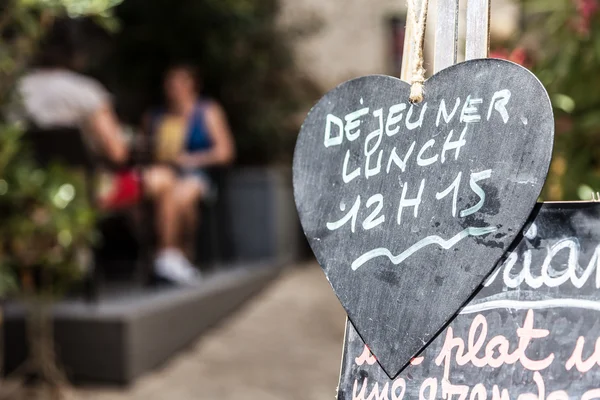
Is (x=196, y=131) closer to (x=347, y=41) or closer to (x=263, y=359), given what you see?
(x=263, y=359)

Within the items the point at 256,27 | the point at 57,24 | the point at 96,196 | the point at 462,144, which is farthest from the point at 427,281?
the point at 256,27

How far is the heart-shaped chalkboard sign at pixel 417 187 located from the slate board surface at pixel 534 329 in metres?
0.02

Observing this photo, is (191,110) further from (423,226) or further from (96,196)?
(423,226)

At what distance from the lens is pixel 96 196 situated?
3.09 m

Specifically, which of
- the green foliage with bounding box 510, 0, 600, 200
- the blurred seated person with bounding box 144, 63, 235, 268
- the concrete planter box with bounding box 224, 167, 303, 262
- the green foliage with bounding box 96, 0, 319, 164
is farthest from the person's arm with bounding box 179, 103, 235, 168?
the green foliage with bounding box 510, 0, 600, 200

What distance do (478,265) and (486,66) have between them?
23 centimetres

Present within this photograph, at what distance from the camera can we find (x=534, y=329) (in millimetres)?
854

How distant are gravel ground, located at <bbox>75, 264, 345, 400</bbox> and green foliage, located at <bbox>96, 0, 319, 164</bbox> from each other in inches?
59.9

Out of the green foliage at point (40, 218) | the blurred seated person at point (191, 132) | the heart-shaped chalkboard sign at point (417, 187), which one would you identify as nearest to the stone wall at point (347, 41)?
the blurred seated person at point (191, 132)

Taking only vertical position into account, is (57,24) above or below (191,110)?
above

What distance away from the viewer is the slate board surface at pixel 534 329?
826 millimetres

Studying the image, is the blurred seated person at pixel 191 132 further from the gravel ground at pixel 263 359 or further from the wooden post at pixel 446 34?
the wooden post at pixel 446 34

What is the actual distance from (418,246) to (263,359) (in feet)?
9.02

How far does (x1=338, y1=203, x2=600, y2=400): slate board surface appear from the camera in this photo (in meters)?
0.83
